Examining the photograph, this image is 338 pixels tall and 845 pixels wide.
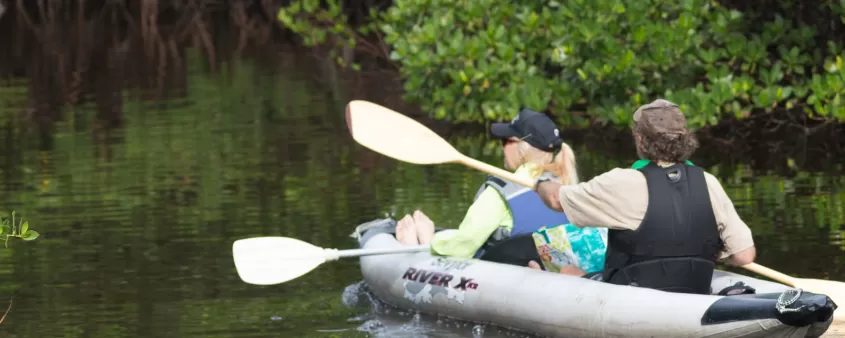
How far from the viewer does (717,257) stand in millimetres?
7738

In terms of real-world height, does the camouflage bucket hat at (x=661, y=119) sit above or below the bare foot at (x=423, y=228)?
above

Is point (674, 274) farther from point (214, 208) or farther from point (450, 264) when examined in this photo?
point (214, 208)

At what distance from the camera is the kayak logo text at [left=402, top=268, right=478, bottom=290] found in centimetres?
870

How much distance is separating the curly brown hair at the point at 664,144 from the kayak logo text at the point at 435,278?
59.3 inches

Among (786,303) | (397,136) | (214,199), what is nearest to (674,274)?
(786,303)

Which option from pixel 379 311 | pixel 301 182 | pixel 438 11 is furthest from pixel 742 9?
pixel 379 311

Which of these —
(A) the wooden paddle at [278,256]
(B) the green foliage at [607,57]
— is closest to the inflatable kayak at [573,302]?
(A) the wooden paddle at [278,256]

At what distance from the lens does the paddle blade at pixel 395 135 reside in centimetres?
952

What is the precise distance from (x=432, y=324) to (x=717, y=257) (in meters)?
1.73

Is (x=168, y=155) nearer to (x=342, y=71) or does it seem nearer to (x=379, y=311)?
(x=379, y=311)

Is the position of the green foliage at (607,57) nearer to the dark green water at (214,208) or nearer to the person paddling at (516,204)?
the dark green water at (214,208)

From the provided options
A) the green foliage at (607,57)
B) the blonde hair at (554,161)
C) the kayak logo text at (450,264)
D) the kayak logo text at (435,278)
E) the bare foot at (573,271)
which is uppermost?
the green foliage at (607,57)

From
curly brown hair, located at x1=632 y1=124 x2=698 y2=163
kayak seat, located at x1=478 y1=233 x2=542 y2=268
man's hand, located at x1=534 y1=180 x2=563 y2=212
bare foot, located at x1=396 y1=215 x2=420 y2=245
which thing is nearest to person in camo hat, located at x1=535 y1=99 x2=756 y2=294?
curly brown hair, located at x1=632 y1=124 x2=698 y2=163

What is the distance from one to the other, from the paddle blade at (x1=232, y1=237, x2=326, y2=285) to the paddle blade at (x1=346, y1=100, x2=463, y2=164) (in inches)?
25.5
